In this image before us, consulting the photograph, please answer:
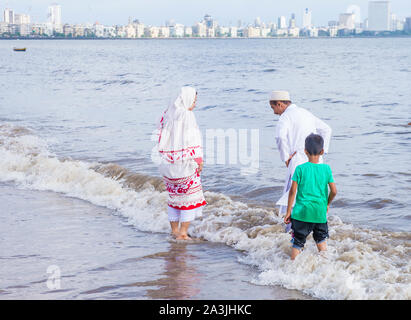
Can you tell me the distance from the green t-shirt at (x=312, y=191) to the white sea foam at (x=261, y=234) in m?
0.60

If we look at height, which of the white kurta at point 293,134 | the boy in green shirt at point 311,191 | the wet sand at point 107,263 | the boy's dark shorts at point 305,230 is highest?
the white kurta at point 293,134

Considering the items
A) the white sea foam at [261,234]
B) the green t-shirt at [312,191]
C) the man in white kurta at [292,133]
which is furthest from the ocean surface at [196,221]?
the man in white kurta at [292,133]

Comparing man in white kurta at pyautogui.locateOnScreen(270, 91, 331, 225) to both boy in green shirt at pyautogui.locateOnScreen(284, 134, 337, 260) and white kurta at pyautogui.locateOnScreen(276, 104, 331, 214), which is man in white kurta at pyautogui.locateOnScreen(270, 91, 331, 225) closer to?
white kurta at pyautogui.locateOnScreen(276, 104, 331, 214)

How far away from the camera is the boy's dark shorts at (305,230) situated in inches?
200

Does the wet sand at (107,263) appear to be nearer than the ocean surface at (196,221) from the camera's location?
Yes

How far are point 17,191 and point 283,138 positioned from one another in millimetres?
5470

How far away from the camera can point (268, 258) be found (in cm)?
593

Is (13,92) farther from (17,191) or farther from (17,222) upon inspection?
(17,222)

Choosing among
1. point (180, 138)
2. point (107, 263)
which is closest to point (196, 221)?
point (180, 138)

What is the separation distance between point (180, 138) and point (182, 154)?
0.17 meters

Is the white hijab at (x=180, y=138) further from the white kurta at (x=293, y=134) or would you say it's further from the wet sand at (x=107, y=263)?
the white kurta at (x=293, y=134)

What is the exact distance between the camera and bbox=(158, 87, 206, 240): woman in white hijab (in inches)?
241

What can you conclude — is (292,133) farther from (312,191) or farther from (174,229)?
(174,229)
